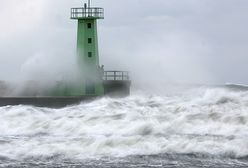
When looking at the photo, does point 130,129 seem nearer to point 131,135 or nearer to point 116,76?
point 131,135

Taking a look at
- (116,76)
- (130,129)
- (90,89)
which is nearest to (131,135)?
(130,129)

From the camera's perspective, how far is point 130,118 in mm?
17719


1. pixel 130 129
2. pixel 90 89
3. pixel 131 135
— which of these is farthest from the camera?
pixel 90 89

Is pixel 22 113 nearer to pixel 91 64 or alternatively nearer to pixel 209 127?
pixel 209 127

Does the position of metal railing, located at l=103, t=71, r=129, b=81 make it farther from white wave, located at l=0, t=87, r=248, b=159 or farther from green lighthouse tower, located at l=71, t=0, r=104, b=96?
white wave, located at l=0, t=87, r=248, b=159

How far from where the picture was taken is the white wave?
14.4 m

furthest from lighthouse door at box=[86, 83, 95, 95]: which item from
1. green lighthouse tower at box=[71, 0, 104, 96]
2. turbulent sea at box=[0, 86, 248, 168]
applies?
turbulent sea at box=[0, 86, 248, 168]

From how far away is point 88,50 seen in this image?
27953mm

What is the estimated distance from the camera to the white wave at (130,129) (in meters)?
14.4

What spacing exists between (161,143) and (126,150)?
941 millimetres

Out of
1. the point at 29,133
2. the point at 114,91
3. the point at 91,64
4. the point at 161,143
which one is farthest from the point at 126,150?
the point at 91,64

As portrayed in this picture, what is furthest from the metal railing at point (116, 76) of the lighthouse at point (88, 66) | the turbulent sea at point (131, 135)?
the turbulent sea at point (131, 135)

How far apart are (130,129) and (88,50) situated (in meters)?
11.9

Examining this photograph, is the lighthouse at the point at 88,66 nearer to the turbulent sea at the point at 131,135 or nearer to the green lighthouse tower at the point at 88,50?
the green lighthouse tower at the point at 88,50
